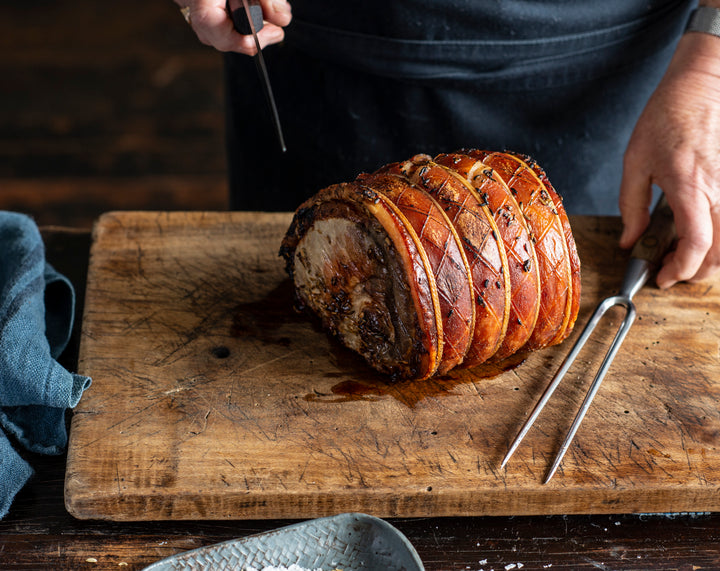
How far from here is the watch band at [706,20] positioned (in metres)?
1.97

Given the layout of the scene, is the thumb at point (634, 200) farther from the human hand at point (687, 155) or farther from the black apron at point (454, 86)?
the black apron at point (454, 86)

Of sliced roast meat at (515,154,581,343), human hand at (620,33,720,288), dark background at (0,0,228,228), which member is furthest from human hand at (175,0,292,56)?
dark background at (0,0,228,228)

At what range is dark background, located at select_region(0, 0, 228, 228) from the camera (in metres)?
4.52

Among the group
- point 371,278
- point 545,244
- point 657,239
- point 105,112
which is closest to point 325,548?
point 371,278

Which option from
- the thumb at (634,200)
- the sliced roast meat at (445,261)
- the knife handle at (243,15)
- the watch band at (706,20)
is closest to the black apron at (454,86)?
the watch band at (706,20)

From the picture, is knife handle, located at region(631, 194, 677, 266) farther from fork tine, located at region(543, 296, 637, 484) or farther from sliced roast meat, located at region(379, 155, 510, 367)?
sliced roast meat, located at region(379, 155, 510, 367)

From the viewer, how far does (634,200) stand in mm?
2055

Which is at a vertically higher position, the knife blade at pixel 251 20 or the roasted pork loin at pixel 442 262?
the knife blade at pixel 251 20

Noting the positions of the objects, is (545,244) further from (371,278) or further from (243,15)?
(243,15)

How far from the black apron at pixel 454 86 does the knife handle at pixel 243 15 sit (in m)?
0.44

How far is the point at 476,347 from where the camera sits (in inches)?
64.1

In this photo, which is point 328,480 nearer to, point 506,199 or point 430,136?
point 506,199

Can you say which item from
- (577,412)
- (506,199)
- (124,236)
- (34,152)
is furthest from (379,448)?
(34,152)

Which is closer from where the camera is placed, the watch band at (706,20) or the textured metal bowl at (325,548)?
the textured metal bowl at (325,548)
